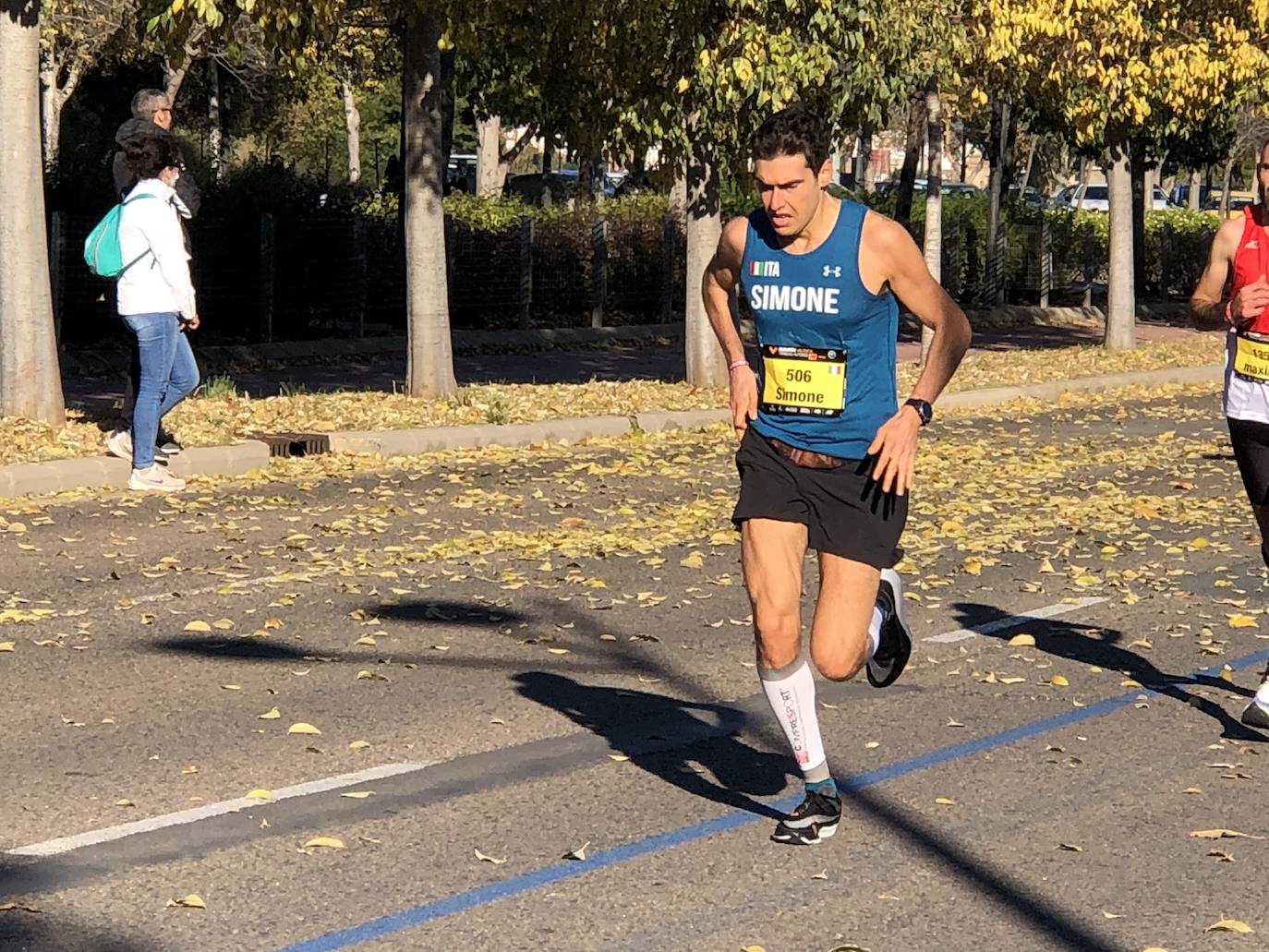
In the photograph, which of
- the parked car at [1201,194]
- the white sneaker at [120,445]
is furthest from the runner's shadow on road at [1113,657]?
the parked car at [1201,194]

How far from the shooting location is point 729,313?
6.61 m

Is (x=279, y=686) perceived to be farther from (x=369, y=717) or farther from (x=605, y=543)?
(x=605, y=543)

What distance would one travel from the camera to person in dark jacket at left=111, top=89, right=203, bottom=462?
13.5 m

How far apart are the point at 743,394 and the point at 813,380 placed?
0.66 feet

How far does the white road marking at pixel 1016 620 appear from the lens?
926cm

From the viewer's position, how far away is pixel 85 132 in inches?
1138

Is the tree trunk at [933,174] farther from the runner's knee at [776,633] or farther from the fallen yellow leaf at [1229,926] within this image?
the fallen yellow leaf at [1229,926]

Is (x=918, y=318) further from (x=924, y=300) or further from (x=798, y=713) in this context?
(x=798, y=713)

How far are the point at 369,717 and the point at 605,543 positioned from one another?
165 inches

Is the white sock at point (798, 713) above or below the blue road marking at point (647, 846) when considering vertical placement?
above

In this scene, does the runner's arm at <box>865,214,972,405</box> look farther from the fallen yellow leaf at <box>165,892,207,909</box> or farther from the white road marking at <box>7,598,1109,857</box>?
the fallen yellow leaf at <box>165,892,207,909</box>

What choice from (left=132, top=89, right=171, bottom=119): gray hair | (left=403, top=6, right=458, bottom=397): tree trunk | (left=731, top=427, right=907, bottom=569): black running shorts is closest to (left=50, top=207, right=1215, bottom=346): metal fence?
(left=403, top=6, right=458, bottom=397): tree trunk

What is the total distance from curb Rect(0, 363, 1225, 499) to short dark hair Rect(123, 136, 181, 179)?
177 cm

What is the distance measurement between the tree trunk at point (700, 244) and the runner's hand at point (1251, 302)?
12786 mm
